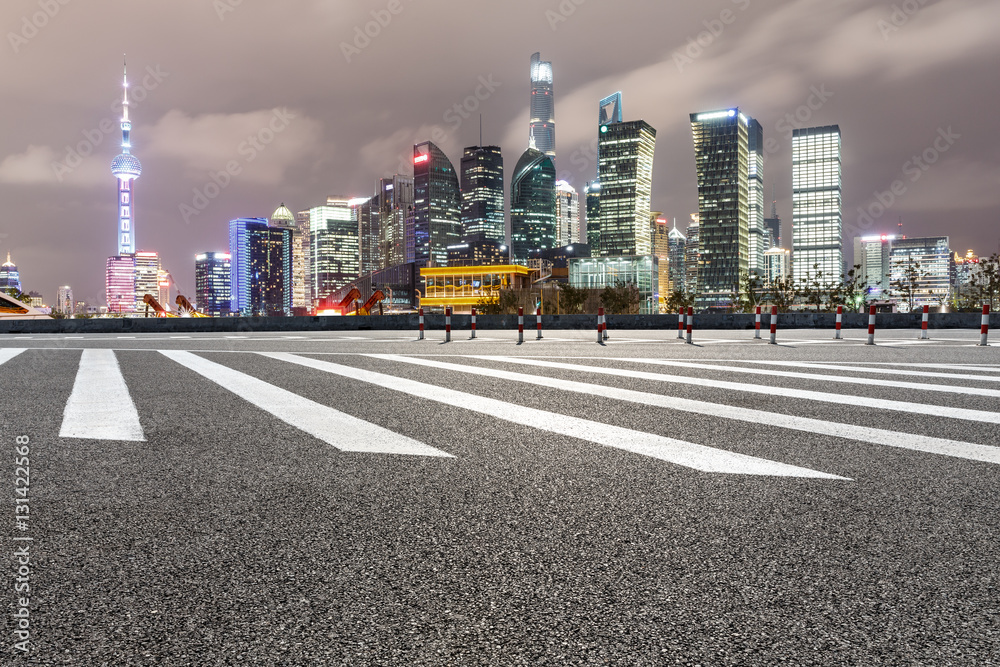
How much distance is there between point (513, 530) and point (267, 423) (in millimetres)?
3369

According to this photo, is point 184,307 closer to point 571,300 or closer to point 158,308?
point 158,308

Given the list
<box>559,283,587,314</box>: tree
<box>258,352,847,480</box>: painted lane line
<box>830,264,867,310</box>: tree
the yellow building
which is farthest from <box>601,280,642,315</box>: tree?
<box>258,352,847,480</box>: painted lane line

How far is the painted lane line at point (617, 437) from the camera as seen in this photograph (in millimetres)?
4031

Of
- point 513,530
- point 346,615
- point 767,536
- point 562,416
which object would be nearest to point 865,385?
point 562,416

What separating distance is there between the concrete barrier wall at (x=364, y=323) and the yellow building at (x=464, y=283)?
284ft

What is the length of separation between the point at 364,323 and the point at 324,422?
85.2 feet

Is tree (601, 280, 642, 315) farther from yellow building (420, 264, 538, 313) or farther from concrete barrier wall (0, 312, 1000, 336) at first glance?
concrete barrier wall (0, 312, 1000, 336)

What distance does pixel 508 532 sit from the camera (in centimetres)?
288

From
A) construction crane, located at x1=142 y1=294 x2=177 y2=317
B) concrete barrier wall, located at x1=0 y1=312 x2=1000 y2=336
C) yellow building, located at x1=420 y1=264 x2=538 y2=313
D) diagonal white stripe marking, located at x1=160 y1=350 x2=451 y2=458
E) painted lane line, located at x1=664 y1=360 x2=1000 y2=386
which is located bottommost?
diagonal white stripe marking, located at x1=160 y1=350 x2=451 y2=458

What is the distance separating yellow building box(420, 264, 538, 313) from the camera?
4756 inches

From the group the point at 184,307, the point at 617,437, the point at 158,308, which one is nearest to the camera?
the point at 617,437

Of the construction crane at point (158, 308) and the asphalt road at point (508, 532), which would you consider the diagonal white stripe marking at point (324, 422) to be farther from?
the construction crane at point (158, 308)

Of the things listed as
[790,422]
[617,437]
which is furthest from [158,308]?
[790,422]

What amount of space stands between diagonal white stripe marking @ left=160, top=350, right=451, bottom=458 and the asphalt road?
40mm
